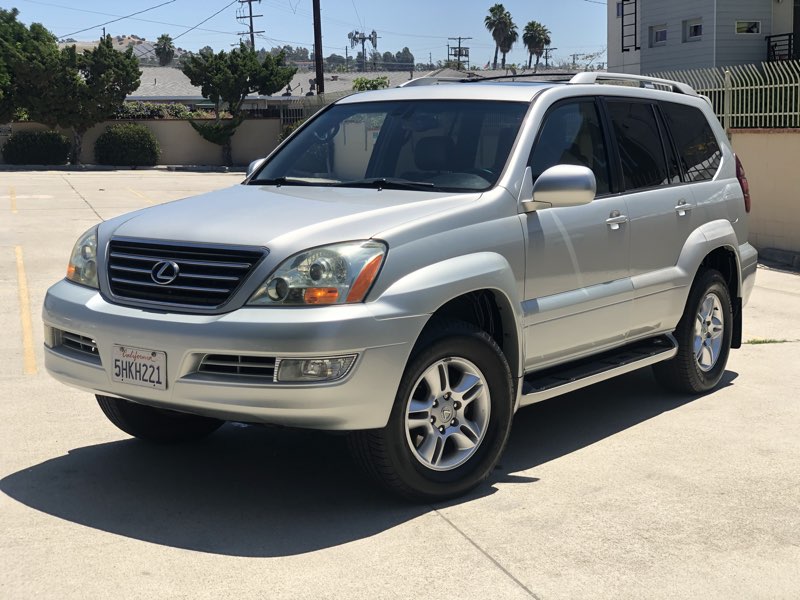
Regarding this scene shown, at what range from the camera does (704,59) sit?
36625mm

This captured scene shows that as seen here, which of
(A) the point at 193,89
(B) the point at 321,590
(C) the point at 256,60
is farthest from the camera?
(A) the point at 193,89

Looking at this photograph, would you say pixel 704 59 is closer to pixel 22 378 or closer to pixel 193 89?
pixel 22 378

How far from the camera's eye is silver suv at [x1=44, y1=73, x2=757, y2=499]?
176 inches

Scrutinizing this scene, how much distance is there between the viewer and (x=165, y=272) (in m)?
4.71

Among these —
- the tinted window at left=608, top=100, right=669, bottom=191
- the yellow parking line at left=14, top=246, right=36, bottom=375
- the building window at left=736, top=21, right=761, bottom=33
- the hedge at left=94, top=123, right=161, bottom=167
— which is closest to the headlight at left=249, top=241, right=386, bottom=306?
the tinted window at left=608, top=100, right=669, bottom=191

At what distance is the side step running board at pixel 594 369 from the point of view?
5.49 metres

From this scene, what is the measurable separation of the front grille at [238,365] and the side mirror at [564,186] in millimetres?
1676

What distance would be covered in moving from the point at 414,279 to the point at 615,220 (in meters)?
1.76

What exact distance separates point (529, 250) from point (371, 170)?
981 millimetres

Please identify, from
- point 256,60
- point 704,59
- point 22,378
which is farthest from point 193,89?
point 22,378

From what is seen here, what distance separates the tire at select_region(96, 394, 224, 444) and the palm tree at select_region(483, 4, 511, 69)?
104 m

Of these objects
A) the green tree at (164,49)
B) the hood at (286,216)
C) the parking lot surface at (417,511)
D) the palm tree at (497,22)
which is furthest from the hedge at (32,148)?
the green tree at (164,49)

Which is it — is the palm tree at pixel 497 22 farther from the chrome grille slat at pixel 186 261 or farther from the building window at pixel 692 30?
the chrome grille slat at pixel 186 261

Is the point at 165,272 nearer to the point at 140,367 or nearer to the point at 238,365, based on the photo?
the point at 140,367
